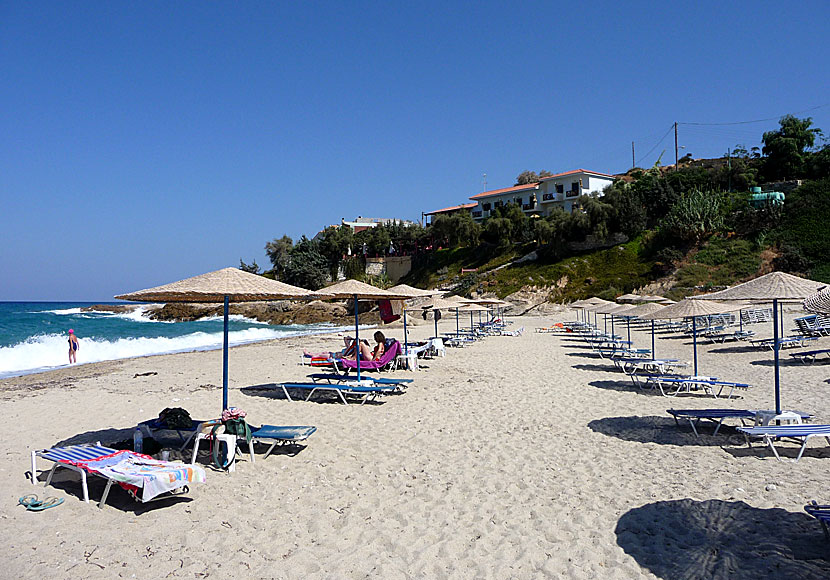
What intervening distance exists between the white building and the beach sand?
51.7 metres

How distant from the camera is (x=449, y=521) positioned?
4691 mm

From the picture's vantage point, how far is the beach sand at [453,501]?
3973mm

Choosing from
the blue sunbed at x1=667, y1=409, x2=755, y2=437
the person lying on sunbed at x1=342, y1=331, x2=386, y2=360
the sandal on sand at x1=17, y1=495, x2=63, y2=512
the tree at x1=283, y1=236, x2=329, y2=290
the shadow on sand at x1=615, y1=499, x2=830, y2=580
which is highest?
the tree at x1=283, y1=236, x2=329, y2=290

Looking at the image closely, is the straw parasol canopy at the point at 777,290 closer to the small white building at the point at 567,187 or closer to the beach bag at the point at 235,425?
the beach bag at the point at 235,425

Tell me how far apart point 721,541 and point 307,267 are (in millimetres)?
59097

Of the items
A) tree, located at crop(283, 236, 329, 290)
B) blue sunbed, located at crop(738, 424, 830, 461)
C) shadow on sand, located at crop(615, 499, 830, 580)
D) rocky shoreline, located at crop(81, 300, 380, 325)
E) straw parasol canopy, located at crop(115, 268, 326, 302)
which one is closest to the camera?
shadow on sand, located at crop(615, 499, 830, 580)

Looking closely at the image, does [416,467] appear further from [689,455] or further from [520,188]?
[520,188]

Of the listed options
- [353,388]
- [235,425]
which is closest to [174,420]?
[235,425]

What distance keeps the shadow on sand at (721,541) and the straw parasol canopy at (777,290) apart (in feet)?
10.9

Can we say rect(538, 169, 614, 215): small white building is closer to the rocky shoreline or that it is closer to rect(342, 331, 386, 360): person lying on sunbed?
the rocky shoreline

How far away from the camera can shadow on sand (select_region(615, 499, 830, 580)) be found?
3750 mm

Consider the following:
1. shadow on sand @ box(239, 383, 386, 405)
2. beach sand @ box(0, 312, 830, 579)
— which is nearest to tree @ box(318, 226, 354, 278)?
shadow on sand @ box(239, 383, 386, 405)

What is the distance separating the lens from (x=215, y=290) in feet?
22.1

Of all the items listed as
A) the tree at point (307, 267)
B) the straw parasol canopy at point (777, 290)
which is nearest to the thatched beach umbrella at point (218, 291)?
the straw parasol canopy at point (777, 290)
